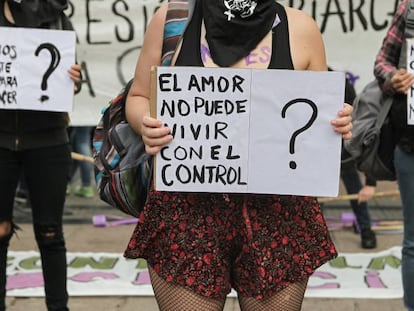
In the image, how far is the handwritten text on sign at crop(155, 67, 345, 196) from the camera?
2309mm

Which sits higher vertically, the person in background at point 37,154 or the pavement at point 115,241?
the person in background at point 37,154

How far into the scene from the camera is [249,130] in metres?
2.35

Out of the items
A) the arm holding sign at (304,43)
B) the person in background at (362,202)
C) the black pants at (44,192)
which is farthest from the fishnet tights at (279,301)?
the person in background at (362,202)

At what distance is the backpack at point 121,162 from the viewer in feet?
8.58

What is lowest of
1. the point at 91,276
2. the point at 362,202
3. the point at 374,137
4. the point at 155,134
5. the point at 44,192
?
the point at 91,276

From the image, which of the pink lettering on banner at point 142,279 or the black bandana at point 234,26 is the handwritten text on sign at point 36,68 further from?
the pink lettering on banner at point 142,279

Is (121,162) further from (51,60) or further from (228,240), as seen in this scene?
(51,60)

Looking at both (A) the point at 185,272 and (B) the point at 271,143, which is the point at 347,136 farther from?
(A) the point at 185,272

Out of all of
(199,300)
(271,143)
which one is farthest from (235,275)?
(271,143)

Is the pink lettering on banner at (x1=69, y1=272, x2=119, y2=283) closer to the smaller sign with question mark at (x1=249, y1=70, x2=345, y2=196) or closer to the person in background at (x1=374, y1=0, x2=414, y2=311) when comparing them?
the person in background at (x1=374, y1=0, x2=414, y2=311)

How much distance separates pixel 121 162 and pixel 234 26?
0.61 m

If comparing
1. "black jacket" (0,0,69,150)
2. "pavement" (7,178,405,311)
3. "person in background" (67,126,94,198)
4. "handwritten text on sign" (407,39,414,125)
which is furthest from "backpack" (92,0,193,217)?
"person in background" (67,126,94,198)

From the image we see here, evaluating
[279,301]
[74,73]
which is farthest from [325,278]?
[279,301]

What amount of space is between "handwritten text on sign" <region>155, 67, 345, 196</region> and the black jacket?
57.5 inches
